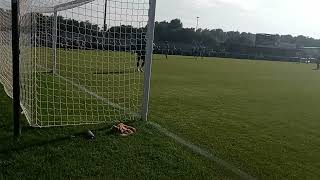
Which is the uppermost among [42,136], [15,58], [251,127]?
[15,58]

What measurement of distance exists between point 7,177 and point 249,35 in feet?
430

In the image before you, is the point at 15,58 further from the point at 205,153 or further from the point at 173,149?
the point at 205,153

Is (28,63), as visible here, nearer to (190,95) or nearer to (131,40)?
(131,40)

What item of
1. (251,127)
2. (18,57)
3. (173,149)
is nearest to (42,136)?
(18,57)

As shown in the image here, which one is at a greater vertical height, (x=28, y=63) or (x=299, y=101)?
(x=28, y=63)

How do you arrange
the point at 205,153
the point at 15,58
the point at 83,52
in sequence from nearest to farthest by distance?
the point at 15,58 → the point at 205,153 → the point at 83,52

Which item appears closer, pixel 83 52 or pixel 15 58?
pixel 15 58

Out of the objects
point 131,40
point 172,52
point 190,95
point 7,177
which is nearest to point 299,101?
point 190,95

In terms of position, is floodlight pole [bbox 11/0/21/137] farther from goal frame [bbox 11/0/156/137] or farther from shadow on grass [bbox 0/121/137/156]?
shadow on grass [bbox 0/121/137/156]

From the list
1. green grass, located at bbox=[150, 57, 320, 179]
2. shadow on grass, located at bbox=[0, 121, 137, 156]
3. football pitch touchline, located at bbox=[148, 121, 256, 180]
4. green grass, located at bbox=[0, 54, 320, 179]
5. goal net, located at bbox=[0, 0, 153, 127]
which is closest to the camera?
green grass, located at bbox=[0, 54, 320, 179]

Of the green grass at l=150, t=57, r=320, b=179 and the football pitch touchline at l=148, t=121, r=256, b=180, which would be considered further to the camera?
the green grass at l=150, t=57, r=320, b=179

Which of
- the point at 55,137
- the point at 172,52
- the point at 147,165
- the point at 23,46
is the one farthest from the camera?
the point at 172,52

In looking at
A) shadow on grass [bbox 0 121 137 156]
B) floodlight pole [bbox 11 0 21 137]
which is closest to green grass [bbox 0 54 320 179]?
shadow on grass [bbox 0 121 137 156]

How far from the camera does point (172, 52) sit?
68.7 m
